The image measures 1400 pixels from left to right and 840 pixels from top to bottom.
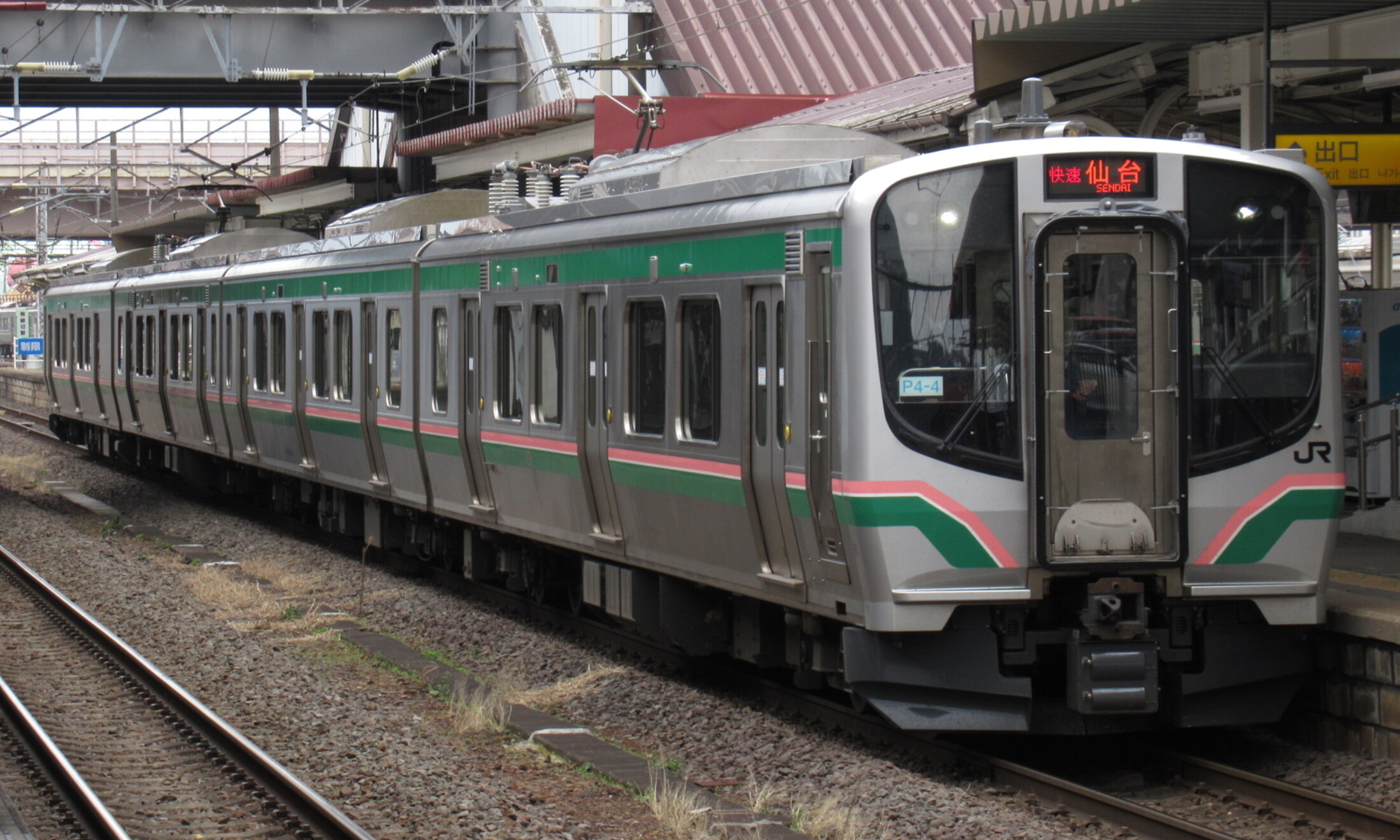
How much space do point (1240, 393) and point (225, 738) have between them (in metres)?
5.22

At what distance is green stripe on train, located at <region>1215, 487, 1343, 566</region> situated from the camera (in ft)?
27.0

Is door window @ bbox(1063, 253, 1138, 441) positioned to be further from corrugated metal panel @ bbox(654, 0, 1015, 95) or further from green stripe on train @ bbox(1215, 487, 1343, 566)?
corrugated metal panel @ bbox(654, 0, 1015, 95)

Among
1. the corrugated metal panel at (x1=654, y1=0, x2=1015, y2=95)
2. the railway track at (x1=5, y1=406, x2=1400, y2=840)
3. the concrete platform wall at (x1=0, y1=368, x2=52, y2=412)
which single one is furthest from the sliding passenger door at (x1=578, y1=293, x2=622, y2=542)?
the concrete platform wall at (x1=0, y1=368, x2=52, y2=412)

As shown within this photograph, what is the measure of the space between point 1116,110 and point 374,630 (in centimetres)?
705

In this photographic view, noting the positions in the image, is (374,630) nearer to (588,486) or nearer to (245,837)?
(588,486)

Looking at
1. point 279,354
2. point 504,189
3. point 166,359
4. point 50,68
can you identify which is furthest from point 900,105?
point 50,68

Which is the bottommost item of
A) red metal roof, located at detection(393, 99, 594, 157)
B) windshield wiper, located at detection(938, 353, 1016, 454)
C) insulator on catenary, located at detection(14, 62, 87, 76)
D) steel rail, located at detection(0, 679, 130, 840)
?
steel rail, located at detection(0, 679, 130, 840)

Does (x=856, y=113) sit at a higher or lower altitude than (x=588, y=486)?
higher

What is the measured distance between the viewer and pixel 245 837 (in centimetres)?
763

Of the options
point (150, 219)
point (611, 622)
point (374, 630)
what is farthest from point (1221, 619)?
point (150, 219)

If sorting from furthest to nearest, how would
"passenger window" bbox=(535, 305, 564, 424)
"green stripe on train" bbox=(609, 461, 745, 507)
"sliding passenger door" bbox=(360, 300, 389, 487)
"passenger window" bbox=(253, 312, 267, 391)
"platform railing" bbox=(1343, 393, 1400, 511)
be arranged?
"passenger window" bbox=(253, 312, 267, 391), "sliding passenger door" bbox=(360, 300, 389, 487), "passenger window" bbox=(535, 305, 564, 424), "platform railing" bbox=(1343, 393, 1400, 511), "green stripe on train" bbox=(609, 461, 745, 507)

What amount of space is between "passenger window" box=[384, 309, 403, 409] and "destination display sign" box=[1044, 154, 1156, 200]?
25.8ft

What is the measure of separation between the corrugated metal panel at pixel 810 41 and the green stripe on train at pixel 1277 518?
1857cm

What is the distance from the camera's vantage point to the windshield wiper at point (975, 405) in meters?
8.01
